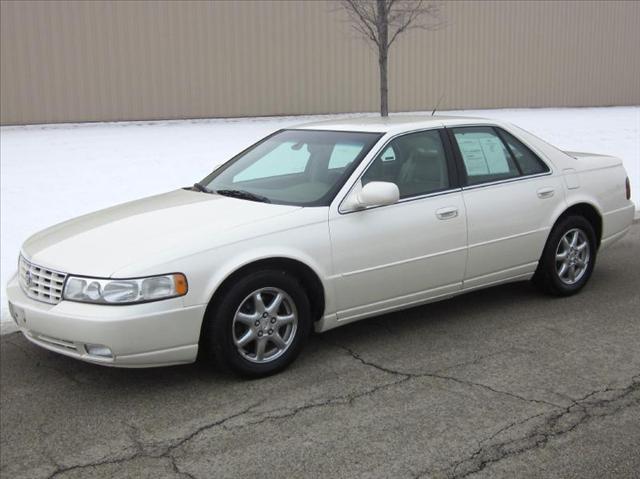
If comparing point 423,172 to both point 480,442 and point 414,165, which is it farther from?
point 480,442

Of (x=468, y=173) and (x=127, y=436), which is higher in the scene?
(x=468, y=173)

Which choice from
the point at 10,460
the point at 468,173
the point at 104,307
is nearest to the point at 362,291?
the point at 468,173

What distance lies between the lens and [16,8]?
1220cm

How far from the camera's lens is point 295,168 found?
545cm

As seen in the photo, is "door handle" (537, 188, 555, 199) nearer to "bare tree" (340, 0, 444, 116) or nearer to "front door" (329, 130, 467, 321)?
"front door" (329, 130, 467, 321)

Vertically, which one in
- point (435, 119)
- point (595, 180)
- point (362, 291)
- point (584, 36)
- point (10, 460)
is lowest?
point (10, 460)

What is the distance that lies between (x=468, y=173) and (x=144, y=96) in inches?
369

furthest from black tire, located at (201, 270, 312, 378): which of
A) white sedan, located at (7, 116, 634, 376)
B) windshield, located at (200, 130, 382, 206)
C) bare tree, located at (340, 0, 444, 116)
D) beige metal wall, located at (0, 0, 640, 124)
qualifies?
beige metal wall, located at (0, 0, 640, 124)

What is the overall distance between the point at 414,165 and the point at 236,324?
1757 millimetres

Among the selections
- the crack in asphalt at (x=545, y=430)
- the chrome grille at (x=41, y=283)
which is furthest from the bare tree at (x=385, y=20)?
the crack in asphalt at (x=545, y=430)

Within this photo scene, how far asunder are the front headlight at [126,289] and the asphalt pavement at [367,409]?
24.8 inches

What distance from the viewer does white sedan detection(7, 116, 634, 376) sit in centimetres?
416

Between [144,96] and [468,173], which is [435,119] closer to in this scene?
[468,173]

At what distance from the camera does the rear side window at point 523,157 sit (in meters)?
5.79
